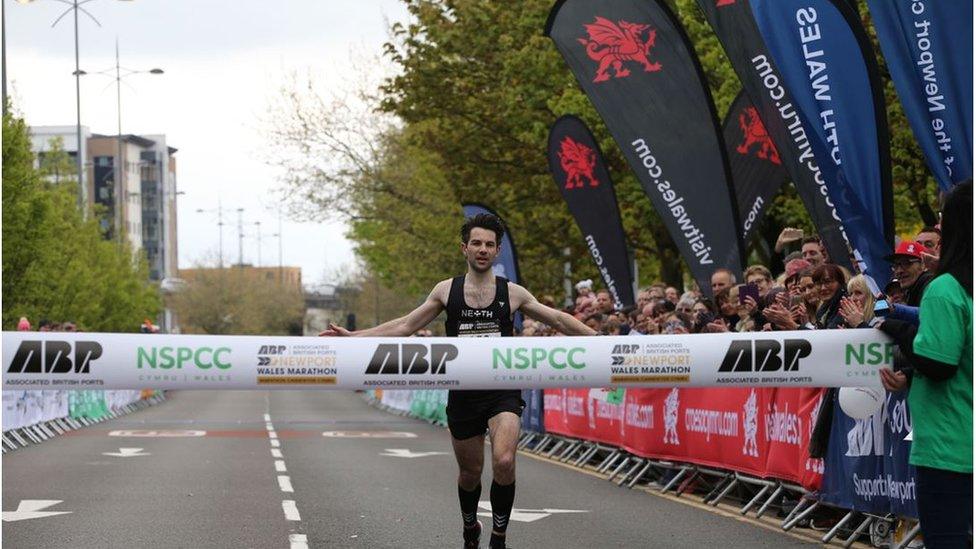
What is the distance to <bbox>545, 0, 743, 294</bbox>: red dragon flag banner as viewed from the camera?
1714 cm

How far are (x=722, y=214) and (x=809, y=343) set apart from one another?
321 inches

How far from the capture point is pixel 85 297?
2338 inches

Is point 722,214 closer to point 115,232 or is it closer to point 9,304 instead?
point 9,304

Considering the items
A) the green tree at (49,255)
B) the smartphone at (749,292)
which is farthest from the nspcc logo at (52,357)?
the green tree at (49,255)

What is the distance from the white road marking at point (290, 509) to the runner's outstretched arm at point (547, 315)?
12.8ft

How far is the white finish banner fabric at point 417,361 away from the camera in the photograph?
9.16 m

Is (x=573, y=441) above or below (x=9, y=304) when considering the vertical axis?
below

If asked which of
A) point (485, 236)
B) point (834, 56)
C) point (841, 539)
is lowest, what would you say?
point (841, 539)

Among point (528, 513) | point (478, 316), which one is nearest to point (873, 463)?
point (478, 316)

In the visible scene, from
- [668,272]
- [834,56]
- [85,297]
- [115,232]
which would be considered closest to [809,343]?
[834,56]

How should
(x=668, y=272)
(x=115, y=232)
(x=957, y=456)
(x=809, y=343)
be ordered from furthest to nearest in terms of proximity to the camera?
(x=115, y=232) → (x=668, y=272) → (x=809, y=343) → (x=957, y=456)

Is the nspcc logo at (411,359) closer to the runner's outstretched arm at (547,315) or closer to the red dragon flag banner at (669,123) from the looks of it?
the runner's outstretched arm at (547,315)

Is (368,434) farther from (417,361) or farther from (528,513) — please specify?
(417,361)

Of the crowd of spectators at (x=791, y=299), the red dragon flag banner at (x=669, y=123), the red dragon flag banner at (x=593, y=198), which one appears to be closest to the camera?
the crowd of spectators at (x=791, y=299)
